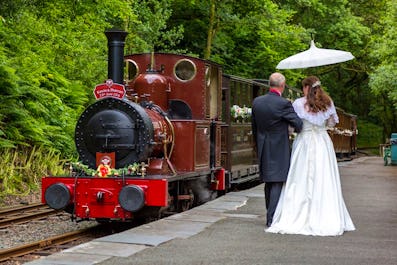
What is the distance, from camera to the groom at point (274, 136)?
330 inches

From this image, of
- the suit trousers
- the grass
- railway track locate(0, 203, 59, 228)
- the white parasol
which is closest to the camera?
the suit trousers

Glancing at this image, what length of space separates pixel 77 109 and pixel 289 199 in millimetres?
12549

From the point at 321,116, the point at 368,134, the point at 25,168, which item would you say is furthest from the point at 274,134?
the point at 368,134

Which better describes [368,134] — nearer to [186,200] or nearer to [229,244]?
[186,200]

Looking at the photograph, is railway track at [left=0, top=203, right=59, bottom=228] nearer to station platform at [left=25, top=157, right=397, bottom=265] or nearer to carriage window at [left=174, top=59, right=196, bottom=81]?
station platform at [left=25, top=157, right=397, bottom=265]

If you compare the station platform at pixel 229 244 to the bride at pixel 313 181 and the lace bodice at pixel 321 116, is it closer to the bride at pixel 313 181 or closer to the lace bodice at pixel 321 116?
the bride at pixel 313 181

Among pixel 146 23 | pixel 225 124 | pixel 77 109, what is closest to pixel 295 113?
pixel 225 124

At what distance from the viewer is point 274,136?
333 inches

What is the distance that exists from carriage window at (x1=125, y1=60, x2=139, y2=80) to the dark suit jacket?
13.2 ft

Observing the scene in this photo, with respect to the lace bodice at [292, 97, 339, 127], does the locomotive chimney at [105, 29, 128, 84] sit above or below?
above

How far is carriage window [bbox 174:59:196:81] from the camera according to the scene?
1179cm

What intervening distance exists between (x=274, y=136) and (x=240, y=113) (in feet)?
24.9

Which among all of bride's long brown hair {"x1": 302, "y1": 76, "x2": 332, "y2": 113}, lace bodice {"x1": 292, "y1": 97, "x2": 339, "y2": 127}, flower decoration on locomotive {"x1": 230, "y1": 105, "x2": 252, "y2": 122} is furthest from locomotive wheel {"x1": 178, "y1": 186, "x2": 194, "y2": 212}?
flower decoration on locomotive {"x1": 230, "y1": 105, "x2": 252, "y2": 122}

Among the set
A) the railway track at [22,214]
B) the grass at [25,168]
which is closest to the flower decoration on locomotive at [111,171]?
the railway track at [22,214]
